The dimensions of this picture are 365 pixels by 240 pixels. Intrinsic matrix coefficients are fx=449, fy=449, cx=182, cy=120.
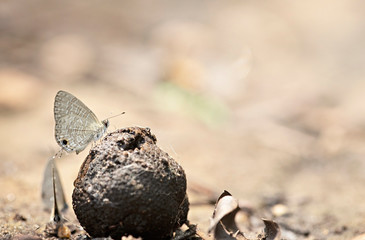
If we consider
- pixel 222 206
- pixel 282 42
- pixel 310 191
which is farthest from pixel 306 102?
pixel 222 206

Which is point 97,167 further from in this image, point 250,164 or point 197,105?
point 197,105

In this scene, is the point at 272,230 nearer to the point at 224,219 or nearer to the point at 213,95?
the point at 224,219

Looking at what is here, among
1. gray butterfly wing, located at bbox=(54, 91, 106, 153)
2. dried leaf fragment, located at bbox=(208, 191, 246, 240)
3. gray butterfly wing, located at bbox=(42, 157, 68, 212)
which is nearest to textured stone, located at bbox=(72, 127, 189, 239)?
dried leaf fragment, located at bbox=(208, 191, 246, 240)

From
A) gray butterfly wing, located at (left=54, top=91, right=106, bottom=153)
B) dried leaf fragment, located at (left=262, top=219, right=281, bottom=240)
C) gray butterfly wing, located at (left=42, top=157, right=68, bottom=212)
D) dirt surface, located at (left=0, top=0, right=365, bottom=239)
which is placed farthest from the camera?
dirt surface, located at (left=0, top=0, right=365, bottom=239)

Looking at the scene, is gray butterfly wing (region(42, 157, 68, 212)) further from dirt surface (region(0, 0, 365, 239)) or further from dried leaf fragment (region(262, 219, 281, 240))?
dried leaf fragment (region(262, 219, 281, 240))

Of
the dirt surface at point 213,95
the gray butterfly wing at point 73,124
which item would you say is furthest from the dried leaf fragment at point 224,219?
the gray butterfly wing at point 73,124
